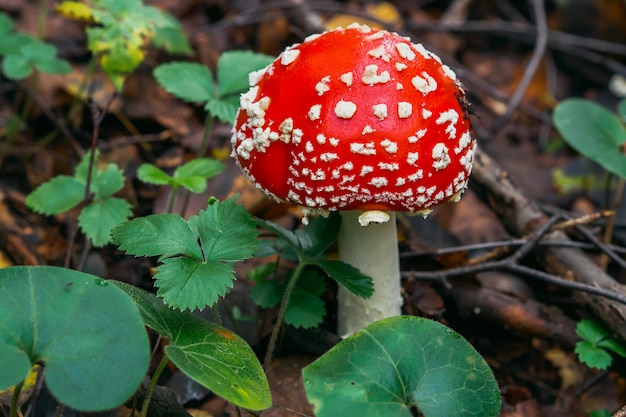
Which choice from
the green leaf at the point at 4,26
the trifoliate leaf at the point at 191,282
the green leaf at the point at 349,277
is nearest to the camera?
the trifoliate leaf at the point at 191,282

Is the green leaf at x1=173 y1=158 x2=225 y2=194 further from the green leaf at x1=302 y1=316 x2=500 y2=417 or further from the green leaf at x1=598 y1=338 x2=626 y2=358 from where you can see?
the green leaf at x1=598 y1=338 x2=626 y2=358

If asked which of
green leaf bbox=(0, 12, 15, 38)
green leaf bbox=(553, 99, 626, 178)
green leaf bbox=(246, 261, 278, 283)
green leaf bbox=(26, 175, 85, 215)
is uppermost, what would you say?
green leaf bbox=(0, 12, 15, 38)

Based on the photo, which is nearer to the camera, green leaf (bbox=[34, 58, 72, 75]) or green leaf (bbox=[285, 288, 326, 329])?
green leaf (bbox=[285, 288, 326, 329])

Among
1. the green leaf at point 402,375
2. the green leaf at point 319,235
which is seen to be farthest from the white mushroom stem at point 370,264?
the green leaf at point 402,375

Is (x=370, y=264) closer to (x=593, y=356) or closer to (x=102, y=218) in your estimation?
(x=593, y=356)

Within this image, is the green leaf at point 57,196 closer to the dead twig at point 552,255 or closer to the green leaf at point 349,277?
the green leaf at point 349,277

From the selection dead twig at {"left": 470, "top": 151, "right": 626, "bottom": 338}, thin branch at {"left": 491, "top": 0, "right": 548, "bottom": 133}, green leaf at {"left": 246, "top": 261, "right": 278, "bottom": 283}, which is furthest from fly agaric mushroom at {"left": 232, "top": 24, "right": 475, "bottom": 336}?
thin branch at {"left": 491, "top": 0, "right": 548, "bottom": 133}

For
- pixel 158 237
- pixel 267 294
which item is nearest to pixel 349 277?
pixel 267 294
